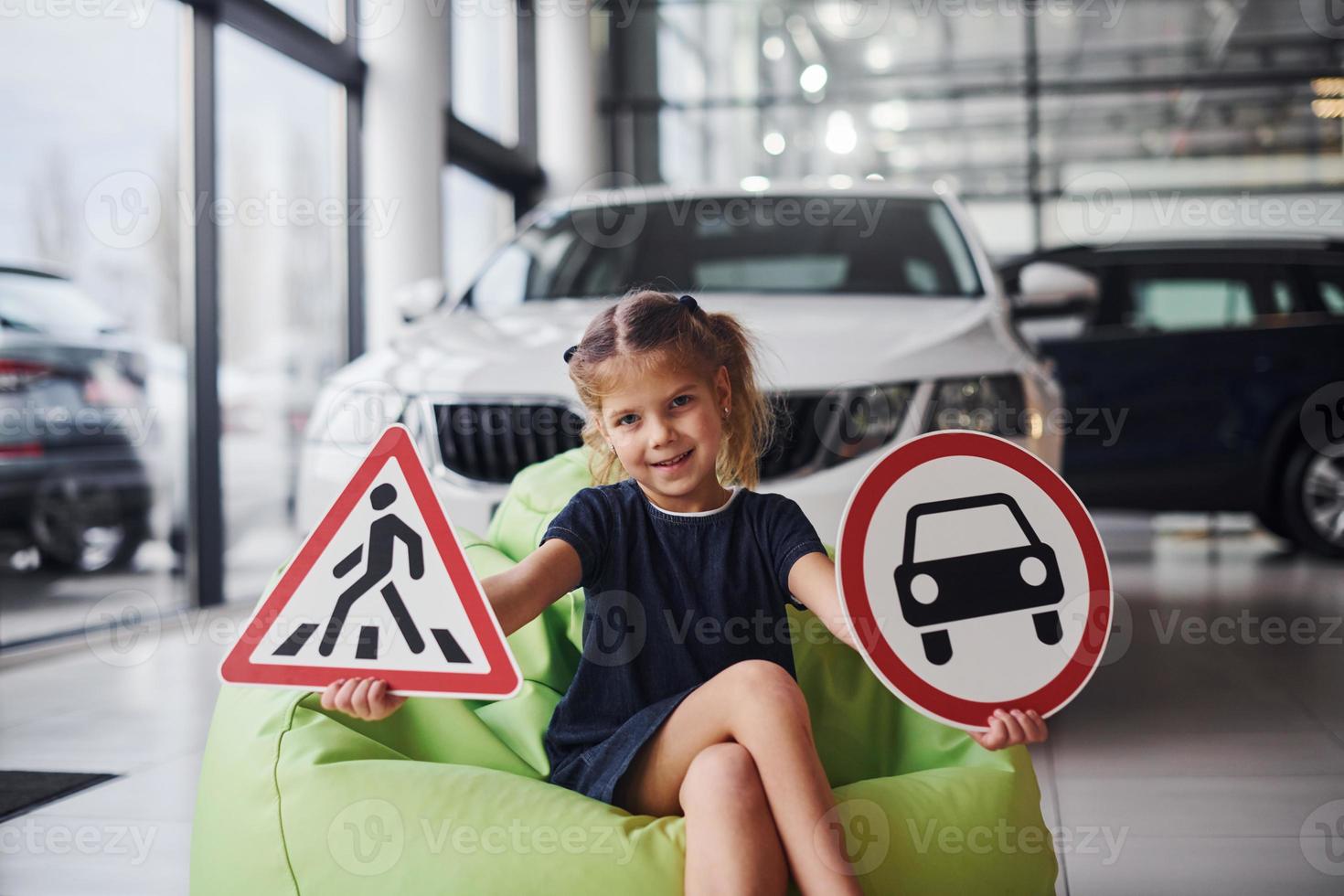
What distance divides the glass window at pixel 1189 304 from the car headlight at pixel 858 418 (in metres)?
3.21

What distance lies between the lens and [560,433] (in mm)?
2820

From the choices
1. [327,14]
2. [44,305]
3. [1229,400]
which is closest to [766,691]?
[44,305]

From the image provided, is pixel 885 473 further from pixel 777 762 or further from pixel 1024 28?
pixel 1024 28

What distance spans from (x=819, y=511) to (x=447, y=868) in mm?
1284

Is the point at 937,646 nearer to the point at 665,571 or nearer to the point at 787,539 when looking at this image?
the point at 787,539

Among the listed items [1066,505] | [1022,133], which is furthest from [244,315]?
[1022,133]

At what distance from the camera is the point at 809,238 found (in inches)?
148

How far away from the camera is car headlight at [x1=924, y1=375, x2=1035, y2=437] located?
2781mm

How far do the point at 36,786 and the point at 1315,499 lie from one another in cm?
486

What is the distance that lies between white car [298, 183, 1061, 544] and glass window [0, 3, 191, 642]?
1.39 m

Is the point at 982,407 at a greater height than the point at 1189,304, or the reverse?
the point at 1189,304

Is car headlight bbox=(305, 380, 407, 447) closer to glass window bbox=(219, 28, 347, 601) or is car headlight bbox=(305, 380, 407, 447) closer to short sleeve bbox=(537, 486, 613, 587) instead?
short sleeve bbox=(537, 486, 613, 587)

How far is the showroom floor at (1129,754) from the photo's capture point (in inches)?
80.7

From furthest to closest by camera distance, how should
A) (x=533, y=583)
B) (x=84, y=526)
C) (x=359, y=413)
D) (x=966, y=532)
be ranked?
1. (x=84, y=526)
2. (x=359, y=413)
3. (x=533, y=583)
4. (x=966, y=532)
